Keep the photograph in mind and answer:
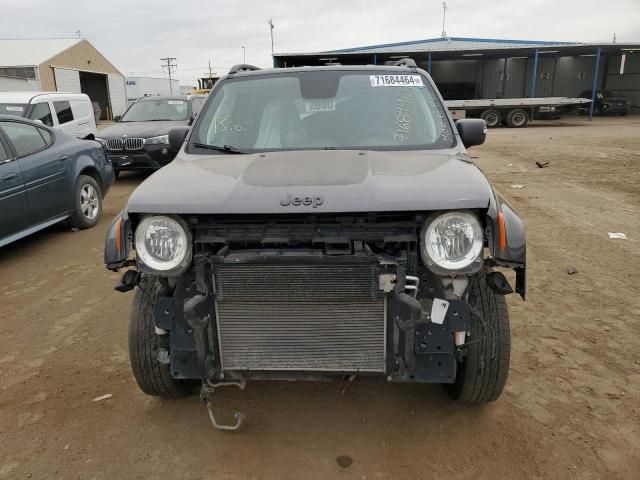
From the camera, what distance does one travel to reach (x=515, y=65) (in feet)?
98.3

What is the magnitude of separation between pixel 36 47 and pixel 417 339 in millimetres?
45485

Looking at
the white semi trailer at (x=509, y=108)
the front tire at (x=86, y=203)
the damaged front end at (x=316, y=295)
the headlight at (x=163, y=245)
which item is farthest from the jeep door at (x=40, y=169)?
the white semi trailer at (x=509, y=108)

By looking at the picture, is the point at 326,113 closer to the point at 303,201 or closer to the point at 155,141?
the point at 303,201

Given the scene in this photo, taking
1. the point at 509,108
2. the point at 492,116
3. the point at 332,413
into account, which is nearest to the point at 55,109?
the point at 332,413

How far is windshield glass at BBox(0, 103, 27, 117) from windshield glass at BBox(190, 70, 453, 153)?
24.7 ft

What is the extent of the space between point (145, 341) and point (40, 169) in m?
4.14

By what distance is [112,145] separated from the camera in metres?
10.4

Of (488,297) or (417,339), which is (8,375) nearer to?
(417,339)

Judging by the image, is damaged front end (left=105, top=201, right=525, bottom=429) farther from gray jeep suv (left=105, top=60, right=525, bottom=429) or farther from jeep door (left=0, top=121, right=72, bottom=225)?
jeep door (left=0, top=121, right=72, bottom=225)

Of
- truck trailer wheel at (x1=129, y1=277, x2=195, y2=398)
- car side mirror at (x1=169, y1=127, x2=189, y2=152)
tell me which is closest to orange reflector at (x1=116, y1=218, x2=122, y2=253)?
truck trailer wheel at (x1=129, y1=277, x2=195, y2=398)

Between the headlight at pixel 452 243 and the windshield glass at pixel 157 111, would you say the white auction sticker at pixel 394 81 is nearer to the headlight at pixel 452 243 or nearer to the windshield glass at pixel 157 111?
the headlight at pixel 452 243

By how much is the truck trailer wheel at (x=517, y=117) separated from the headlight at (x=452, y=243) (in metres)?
24.7

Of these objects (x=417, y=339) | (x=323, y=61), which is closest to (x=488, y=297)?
(x=417, y=339)

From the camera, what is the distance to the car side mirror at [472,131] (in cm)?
345
